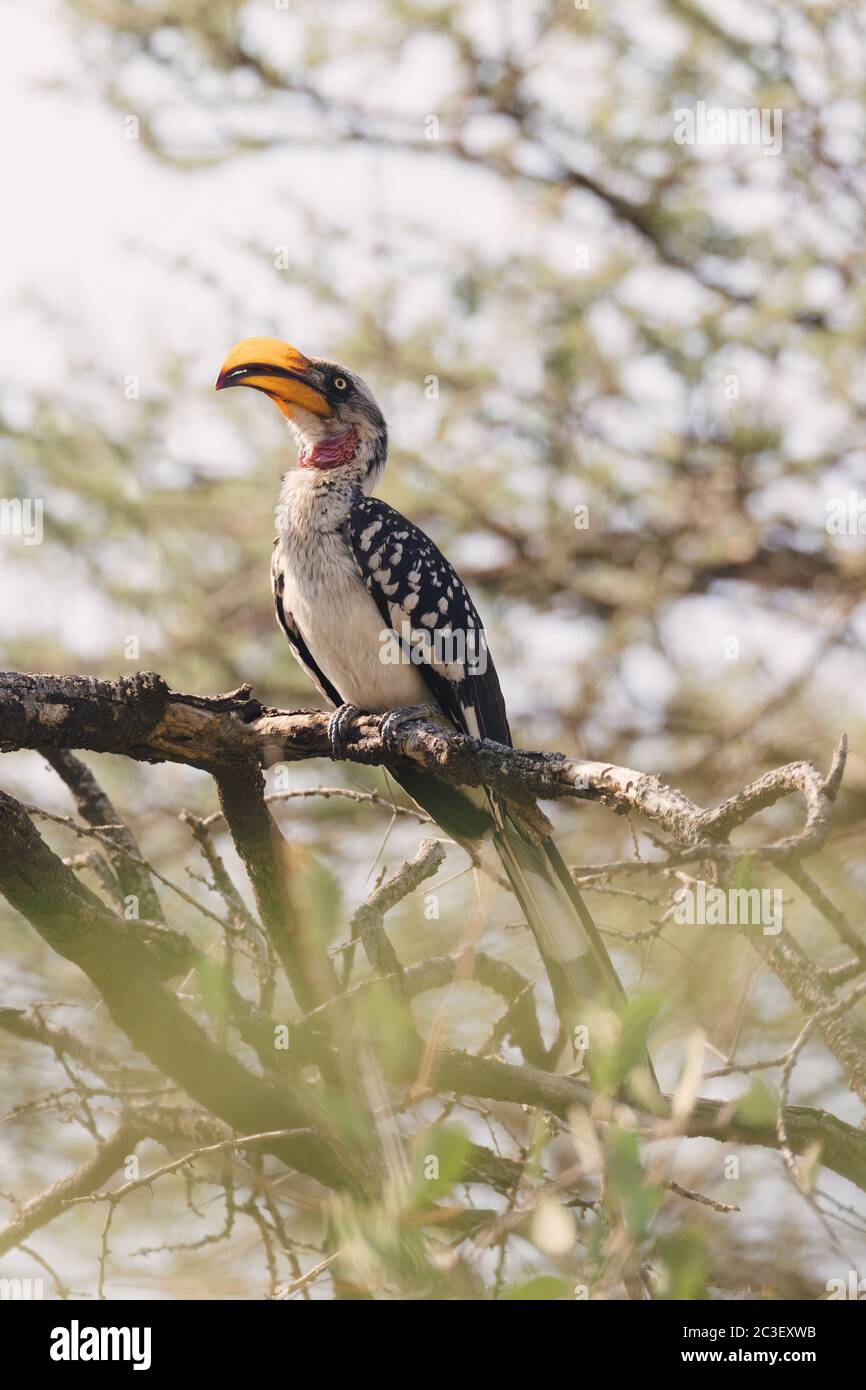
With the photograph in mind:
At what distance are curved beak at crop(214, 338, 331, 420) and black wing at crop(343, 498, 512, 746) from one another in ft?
1.69

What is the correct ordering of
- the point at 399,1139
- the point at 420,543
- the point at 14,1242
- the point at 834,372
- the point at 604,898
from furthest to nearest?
1. the point at 834,372
2. the point at 604,898
3. the point at 420,543
4. the point at 14,1242
5. the point at 399,1139

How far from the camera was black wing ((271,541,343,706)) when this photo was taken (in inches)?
163

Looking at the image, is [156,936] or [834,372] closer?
[156,936]

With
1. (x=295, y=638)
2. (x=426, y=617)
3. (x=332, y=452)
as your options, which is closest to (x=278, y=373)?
(x=332, y=452)

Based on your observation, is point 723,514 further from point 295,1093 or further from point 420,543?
point 295,1093

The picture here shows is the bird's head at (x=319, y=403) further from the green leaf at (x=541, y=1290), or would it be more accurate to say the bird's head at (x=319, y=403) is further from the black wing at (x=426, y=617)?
the green leaf at (x=541, y=1290)

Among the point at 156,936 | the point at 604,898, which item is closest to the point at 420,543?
the point at 604,898

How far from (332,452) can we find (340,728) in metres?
1.34

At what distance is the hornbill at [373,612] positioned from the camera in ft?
11.5

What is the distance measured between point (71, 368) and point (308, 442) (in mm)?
2241

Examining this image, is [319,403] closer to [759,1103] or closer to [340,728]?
[340,728]

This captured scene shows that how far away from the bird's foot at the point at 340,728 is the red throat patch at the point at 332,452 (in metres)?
1.05
